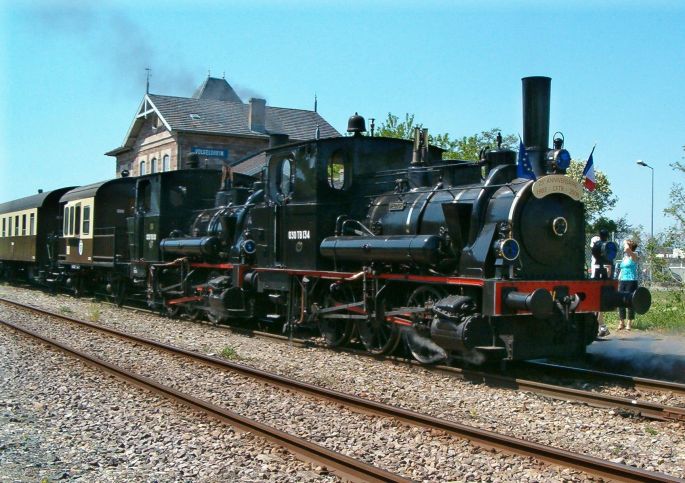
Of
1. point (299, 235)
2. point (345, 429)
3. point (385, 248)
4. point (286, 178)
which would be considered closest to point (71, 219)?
point (286, 178)

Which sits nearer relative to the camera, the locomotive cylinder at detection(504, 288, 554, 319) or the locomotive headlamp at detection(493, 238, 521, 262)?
the locomotive cylinder at detection(504, 288, 554, 319)

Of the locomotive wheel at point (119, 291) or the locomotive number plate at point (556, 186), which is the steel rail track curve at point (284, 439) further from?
the locomotive wheel at point (119, 291)

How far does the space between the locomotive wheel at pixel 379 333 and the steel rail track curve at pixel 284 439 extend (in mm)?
3307

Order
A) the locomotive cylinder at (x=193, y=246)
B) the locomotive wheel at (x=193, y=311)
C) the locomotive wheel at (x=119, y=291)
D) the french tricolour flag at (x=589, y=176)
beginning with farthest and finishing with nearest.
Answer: the locomotive wheel at (x=119, y=291)
the locomotive wheel at (x=193, y=311)
the locomotive cylinder at (x=193, y=246)
the french tricolour flag at (x=589, y=176)

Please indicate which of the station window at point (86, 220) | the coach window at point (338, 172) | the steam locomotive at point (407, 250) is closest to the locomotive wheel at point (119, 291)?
the station window at point (86, 220)

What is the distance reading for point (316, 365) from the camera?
1012cm

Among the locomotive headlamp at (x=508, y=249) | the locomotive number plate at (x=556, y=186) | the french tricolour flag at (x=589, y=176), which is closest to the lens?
the locomotive headlamp at (x=508, y=249)

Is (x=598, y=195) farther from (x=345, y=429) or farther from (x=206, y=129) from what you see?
(x=345, y=429)

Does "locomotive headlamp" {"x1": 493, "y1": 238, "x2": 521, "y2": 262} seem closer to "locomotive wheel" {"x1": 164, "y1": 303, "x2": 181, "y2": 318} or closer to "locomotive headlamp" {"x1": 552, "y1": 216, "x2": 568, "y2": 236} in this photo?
"locomotive headlamp" {"x1": 552, "y1": 216, "x2": 568, "y2": 236}

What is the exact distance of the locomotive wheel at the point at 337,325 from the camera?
11445 millimetres

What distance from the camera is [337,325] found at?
11773 mm

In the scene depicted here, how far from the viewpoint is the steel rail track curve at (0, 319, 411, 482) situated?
17.4 feet

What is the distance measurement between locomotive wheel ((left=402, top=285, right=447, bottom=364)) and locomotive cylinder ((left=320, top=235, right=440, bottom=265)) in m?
0.56

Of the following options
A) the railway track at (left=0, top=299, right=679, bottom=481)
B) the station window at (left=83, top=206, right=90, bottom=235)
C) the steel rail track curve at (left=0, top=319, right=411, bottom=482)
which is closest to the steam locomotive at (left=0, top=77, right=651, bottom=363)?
the railway track at (left=0, top=299, right=679, bottom=481)
